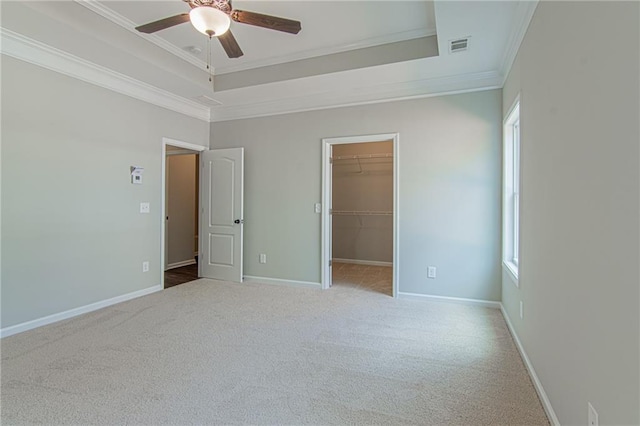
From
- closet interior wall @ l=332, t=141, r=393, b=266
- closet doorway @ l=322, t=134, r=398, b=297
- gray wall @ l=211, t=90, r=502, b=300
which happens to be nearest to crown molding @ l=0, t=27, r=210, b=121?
gray wall @ l=211, t=90, r=502, b=300

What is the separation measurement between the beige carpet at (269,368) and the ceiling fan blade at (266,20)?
2.55m

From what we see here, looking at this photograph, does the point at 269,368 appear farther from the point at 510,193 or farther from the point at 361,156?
the point at 361,156

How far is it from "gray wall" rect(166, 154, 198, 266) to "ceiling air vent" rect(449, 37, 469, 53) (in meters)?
5.10

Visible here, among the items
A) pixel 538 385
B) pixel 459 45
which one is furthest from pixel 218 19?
pixel 538 385

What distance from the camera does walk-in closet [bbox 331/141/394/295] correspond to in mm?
6492

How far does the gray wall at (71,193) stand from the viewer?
2.96 meters

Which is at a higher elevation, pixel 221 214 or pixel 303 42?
pixel 303 42

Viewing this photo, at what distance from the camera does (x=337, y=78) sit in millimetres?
3920

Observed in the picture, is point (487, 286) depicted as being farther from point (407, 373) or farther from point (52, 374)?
point (52, 374)

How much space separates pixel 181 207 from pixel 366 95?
4282 millimetres

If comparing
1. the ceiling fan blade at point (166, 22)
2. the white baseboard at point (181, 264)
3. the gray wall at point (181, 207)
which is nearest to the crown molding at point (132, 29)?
the ceiling fan blade at point (166, 22)

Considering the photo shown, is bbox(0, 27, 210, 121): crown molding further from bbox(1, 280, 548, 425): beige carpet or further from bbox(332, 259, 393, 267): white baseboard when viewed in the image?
bbox(332, 259, 393, 267): white baseboard

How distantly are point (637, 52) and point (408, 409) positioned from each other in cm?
194

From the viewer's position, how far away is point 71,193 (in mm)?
3412
